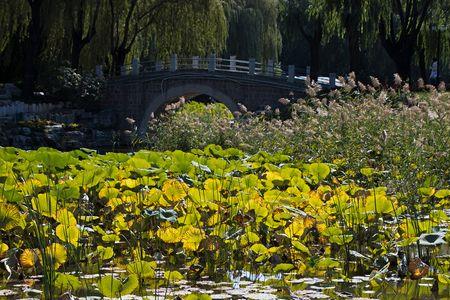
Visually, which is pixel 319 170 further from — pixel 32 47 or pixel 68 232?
pixel 32 47

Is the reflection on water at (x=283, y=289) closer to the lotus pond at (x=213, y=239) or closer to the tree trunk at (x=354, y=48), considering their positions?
the lotus pond at (x=213, y=239)

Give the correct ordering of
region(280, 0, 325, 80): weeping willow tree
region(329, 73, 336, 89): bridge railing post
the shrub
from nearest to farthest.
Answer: region(329, 73, 336, 89): bridge railing post, region(280, 0, 325, 80): weeping willow tree, the shrub

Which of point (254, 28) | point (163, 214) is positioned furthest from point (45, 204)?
point (254, 28)

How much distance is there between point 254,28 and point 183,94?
4.69 metres

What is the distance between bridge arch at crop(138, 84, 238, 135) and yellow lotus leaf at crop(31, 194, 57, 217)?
25.1m

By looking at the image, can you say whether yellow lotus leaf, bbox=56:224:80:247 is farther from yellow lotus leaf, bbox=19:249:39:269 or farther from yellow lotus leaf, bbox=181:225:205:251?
yellow lotus leaf, bbox=181:225:205:251

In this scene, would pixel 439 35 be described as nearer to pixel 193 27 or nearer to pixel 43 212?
pixel 193 27

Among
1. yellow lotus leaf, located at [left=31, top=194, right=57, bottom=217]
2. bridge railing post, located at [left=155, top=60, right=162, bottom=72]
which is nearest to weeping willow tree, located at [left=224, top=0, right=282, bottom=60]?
bridge railing post, located at [left=155, top=60, right=162, bottom=72]

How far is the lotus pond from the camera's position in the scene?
4.10 metres

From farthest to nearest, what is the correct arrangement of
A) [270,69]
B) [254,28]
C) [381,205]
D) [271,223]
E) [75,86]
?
[254,28], [75,86], [270,69], [271,223], [381,205]

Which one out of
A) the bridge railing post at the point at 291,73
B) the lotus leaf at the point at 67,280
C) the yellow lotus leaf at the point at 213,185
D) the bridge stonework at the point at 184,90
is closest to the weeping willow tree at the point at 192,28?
the bridge stonework at the point at 184,90

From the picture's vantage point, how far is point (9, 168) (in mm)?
5680

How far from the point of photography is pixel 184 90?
3122 cm

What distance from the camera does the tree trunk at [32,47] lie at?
28812 millimetres
